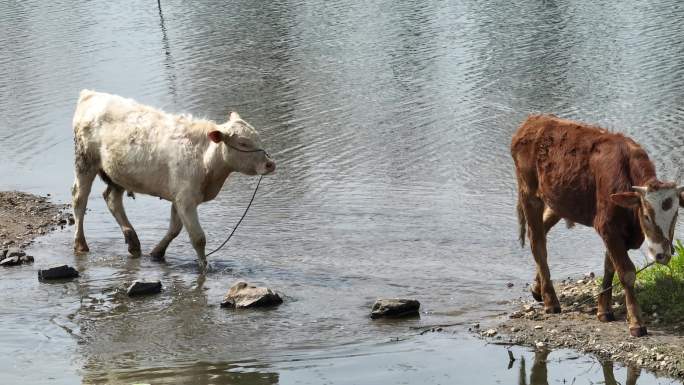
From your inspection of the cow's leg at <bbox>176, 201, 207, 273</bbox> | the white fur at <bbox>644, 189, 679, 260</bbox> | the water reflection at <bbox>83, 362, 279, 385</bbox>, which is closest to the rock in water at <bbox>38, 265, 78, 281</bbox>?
the cow's leg at <bbox>176, 201, 207, 273</bbox>

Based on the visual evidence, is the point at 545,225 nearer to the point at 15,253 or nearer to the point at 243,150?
the point at 243,150

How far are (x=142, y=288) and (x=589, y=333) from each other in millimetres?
4409

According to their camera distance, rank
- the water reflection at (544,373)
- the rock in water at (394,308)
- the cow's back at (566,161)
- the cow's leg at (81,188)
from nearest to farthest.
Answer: the water reflection at (544,373) < the cow's back at (566,161) < the rock in water at (394,308) < the cow's leg at (81,188)

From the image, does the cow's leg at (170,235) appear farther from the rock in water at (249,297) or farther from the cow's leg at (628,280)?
the cow's leg at (628,280)

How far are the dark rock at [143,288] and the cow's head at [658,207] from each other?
4.82 metres

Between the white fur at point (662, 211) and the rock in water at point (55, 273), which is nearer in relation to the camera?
the white fur at point (662, 211)

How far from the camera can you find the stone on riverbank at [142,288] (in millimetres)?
11750

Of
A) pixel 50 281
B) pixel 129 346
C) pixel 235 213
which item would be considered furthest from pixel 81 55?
pixel 129 346

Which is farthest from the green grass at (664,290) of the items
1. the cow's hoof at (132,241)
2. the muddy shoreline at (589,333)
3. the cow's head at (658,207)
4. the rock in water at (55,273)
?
the rock in water at (55,273)

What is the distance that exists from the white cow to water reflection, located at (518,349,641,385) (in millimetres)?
4242

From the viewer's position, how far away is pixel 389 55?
82.7 ft

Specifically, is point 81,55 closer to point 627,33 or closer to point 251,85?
point 251,85

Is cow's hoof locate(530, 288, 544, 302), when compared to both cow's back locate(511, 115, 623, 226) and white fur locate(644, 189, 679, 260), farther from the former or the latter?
white fur locate(644, 189, 679, 260)

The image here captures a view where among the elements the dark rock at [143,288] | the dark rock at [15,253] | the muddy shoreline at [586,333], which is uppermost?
the dark rock at [15,253]
